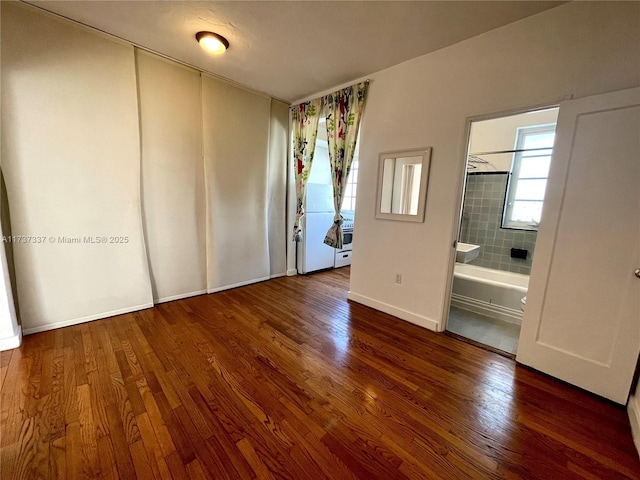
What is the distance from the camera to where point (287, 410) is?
1553 mm

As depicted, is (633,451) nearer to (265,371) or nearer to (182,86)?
(265,371)

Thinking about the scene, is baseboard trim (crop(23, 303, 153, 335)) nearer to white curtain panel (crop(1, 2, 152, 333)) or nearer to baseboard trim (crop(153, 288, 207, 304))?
white curtain panel (crop(1, 2, 152, 333))

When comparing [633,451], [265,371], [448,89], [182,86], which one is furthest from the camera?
[182,86]

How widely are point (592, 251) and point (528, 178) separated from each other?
6.95 feet

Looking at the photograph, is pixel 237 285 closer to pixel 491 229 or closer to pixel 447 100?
pixel 447 100

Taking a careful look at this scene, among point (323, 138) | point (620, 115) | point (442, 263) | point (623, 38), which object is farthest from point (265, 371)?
point (323, 138)

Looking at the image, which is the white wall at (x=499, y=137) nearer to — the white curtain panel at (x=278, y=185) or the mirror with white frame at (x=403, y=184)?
the mirror with white frame at (x=403, y=184)

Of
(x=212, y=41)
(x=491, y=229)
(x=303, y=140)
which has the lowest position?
(x=491, y=229)

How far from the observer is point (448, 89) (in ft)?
7.52

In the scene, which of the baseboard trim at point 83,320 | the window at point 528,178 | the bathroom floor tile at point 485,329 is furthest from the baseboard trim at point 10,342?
the window at point 528,178

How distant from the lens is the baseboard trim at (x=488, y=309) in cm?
282

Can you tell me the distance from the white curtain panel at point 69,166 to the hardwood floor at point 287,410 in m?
0.42

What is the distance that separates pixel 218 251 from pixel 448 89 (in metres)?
3.05

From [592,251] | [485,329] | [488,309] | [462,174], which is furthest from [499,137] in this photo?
[485,329]
